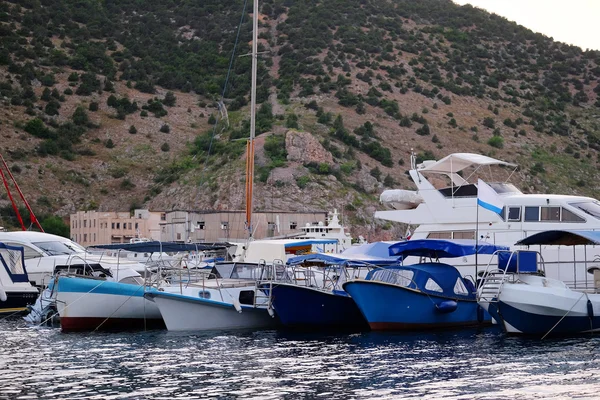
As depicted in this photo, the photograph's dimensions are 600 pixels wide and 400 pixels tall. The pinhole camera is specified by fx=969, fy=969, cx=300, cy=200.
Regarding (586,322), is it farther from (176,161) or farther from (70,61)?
(70,61)

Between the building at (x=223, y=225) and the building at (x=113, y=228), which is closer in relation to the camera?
the building at (x=223, y=225)

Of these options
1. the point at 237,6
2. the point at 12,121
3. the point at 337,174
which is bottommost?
the point at 337,174

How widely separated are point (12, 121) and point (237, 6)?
165ft

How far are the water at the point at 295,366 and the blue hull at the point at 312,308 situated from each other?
0.85 meters

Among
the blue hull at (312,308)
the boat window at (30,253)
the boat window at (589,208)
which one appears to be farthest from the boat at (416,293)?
the boat window at (30,253)

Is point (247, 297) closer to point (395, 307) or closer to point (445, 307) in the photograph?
point (395, 307)

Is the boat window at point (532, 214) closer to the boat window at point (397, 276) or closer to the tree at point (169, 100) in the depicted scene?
the boat window at point (397, 276)

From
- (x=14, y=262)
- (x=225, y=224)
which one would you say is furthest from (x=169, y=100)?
(x=14, y=262)

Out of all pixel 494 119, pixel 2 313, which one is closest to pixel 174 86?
→ pixel 494 119

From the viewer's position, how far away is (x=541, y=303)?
1101 inches

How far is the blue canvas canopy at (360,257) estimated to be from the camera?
3322 cm

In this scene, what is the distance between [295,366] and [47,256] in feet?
71.5

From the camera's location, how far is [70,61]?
114 meters

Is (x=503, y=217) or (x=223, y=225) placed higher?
(x=223, y=225)
